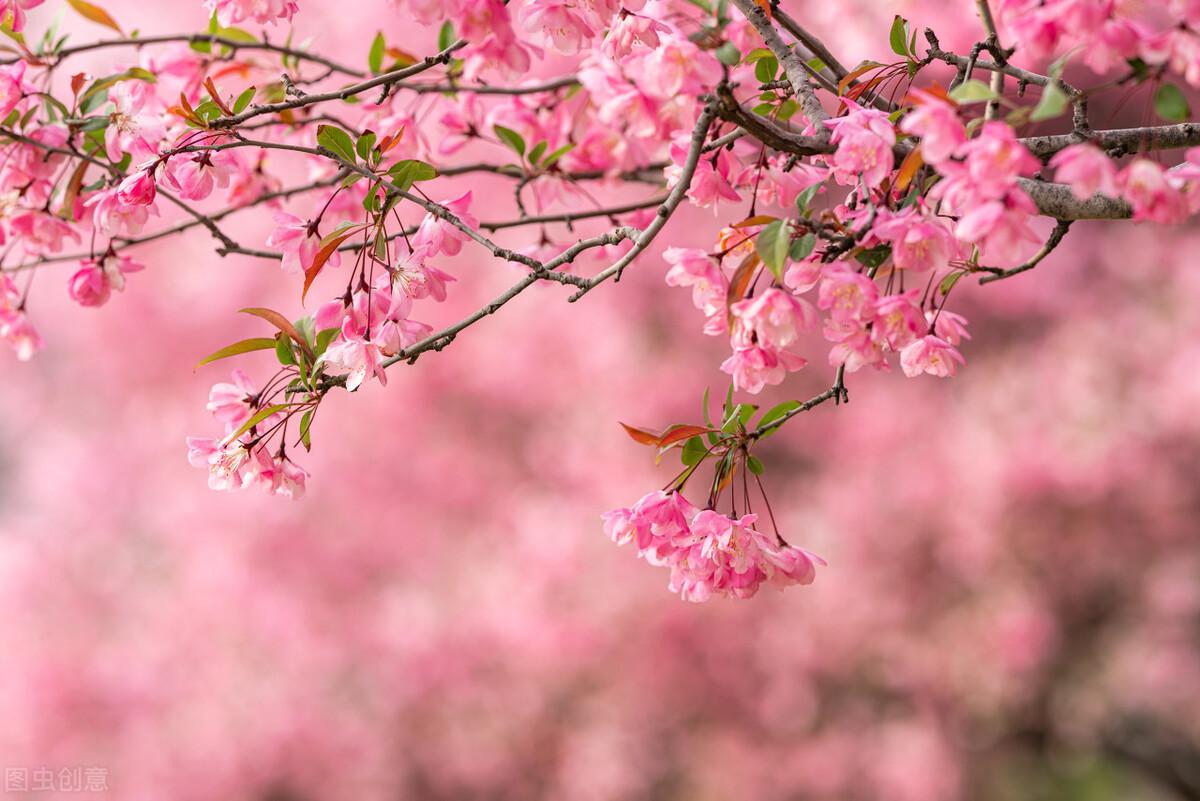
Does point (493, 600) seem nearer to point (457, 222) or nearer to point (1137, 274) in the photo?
point (1137, 274)

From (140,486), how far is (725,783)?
279 centimetres

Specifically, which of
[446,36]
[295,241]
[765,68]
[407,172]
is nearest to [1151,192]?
[765,68]

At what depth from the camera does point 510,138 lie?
4.38ft

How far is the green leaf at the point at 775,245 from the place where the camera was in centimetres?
72

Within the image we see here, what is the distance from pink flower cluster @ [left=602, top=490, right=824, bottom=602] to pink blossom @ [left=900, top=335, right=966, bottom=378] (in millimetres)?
182

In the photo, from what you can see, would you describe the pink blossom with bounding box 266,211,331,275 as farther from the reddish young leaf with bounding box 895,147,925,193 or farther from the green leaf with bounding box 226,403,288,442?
the reddish young leaf with bounding box 895,147,925,193

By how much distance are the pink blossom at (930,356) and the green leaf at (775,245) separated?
19 cm

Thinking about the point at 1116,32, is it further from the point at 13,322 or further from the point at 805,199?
the point at 13,322

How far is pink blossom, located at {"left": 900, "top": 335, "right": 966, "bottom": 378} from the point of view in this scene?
2.87 feet

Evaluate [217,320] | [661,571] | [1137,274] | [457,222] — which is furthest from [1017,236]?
[217,320]

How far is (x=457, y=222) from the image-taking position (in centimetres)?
89

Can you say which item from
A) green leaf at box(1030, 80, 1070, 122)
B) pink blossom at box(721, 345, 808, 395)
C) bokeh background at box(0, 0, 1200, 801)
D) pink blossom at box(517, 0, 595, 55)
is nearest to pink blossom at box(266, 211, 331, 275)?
pink blossom at box(517, 0, 595, 55)

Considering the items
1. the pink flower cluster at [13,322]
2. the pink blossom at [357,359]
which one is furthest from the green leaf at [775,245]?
the pink flower cluster at [13,322]

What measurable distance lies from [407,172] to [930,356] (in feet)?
1.52
